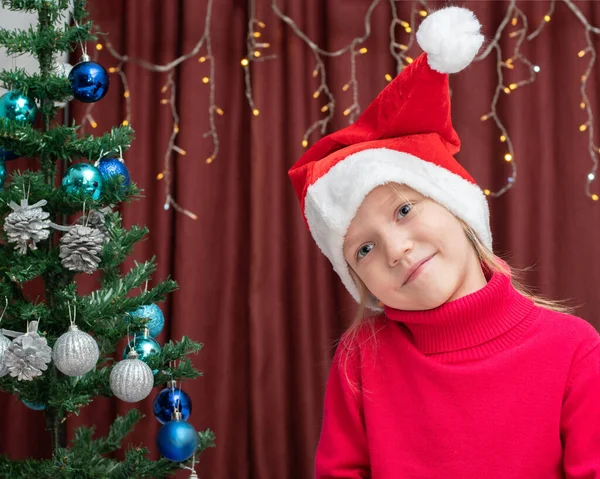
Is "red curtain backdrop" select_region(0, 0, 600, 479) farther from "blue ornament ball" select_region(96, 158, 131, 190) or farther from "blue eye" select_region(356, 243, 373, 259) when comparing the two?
"blue eye" select_region(356, 243, 373, 259)

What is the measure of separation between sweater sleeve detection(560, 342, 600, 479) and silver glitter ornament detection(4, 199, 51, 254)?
1.02 m

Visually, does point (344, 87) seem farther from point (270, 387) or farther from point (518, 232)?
point (270, 387)

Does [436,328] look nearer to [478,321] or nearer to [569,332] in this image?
[478,321]

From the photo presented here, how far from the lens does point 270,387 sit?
1.97 meters

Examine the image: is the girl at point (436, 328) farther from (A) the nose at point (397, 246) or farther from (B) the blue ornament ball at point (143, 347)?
(B) the blue ornament ball at point (143, 347)

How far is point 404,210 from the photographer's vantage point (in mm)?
1213

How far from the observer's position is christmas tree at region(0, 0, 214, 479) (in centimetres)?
127

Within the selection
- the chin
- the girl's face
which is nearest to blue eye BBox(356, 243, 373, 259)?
the girl's face

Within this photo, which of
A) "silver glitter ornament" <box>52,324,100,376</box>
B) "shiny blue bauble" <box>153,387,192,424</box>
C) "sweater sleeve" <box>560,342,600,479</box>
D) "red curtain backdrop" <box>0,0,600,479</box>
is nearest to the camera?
"sweater sleeve" <box>560,342,600,479</box>

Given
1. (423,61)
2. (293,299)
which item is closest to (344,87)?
(293,299)

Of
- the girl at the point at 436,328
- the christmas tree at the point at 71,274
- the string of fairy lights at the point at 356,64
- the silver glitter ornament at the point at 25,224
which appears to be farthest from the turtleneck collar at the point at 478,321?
the string of fairy lights at the point at 356,64

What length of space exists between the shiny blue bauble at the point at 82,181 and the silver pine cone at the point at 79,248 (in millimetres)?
78

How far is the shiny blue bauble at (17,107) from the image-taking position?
1.36 m

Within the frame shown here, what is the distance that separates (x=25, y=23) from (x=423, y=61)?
1382 mm
